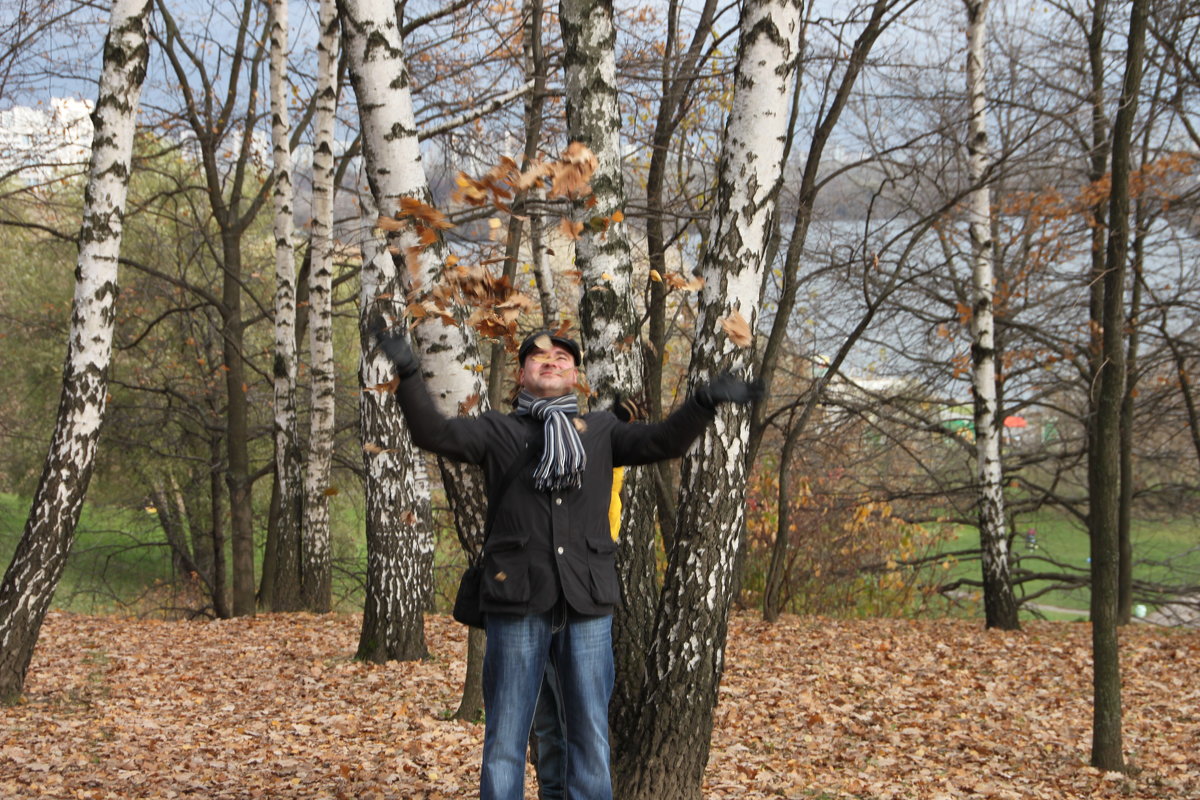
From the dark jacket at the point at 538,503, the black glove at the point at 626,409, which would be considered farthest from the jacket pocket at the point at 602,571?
the black glove at the point at 626,409

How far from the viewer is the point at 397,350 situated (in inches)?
118

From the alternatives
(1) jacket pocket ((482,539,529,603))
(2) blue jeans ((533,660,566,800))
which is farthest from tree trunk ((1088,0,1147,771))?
(1) jacket pocket ((482,539,529,603))

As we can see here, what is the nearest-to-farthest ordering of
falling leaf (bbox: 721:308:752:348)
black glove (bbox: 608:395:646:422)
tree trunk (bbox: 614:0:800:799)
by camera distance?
falling leaf (bbox: 721:308:752:348)
black glove (bbox: 608:395:646:422)
tree trunk (bbox: 614:0:800:799)

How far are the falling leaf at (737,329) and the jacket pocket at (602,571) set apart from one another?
0.94 metres

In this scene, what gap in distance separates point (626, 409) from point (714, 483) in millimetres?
533

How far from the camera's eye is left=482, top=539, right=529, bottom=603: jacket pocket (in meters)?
3.20

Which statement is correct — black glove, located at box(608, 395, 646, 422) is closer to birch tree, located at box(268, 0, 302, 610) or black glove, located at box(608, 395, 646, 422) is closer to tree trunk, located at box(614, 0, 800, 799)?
tree trunk, located at box(614, 0, 800, 799)

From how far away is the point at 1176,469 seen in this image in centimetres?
1520

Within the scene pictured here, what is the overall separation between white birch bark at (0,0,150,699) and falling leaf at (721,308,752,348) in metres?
4.73

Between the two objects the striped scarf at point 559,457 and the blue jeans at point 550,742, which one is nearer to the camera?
the striped scarf at point 559,457

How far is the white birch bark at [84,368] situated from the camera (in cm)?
671

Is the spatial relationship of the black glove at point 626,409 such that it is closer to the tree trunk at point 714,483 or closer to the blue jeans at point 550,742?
the tree trunk at point 714,483

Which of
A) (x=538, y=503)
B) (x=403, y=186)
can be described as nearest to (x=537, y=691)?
(x=538, y=503)

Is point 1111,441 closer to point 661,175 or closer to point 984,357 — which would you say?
point 661,175
